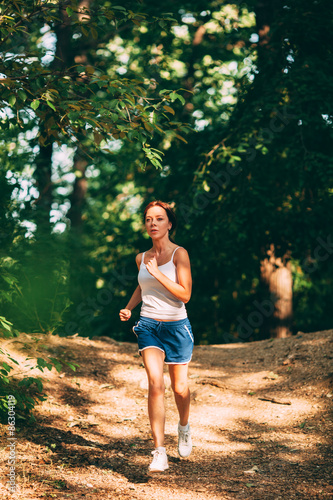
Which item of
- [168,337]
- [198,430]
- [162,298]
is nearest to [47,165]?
[198,430]

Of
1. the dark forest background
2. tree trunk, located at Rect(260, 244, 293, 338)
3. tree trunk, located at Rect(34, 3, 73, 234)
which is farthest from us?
tree trunk, located at Rect(260, 244, 293, 338)

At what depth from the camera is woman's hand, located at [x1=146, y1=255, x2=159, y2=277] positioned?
364cm

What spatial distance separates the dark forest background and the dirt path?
3.31ft

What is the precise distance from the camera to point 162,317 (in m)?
3.83

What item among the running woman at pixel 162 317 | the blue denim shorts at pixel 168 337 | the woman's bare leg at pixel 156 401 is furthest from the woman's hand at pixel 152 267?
the woman's bare leg at pixel 156 401

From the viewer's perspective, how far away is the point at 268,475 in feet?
13.2

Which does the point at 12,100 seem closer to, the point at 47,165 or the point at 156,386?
the point at 156,386

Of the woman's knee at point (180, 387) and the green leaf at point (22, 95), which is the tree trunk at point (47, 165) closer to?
the green leaf at point (22, 95)

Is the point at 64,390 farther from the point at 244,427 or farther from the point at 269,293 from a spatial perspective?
the point at 269,293

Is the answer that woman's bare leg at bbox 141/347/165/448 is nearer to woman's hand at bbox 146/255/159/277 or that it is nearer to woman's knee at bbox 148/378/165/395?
woman's knee at bbox 148/378/165/395

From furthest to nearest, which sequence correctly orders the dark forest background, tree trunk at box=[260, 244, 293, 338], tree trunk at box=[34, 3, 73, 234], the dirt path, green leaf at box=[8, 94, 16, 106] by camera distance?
tree trunk at box=[260, 244, 293, 338] → tree trunk at box=[34, 3, 73, 234] → the dark forest background → green leaf at box=[8, 94, 16, 106] → the dirt path

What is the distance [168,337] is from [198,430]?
1.87 metres

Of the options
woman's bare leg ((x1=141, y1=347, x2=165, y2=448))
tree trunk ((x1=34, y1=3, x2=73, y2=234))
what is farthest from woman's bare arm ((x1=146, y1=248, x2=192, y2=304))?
tree trunk ((x1=34, y1=3, x2=73, y2=234))

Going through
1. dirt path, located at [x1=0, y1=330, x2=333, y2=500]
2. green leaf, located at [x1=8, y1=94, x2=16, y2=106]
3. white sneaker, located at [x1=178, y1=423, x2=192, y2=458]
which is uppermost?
green leaf, located at [x1=8, y1=94, x2=16, y2=106]
